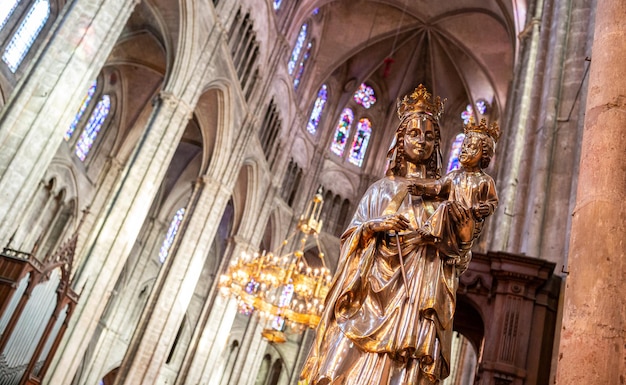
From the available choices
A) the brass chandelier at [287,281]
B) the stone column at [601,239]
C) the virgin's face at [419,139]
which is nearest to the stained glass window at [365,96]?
the brass chandelier at [287,281]

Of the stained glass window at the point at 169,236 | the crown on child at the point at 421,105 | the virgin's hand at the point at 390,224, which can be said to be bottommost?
the virgin's hand at the point at 390,224

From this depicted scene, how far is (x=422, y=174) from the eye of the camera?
4.04 meters

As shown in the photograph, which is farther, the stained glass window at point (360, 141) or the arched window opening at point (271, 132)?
the stained glass window at point (360, 141)

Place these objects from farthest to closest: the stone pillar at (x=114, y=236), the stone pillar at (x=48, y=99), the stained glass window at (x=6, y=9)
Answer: the stained glass window at (x=6, y=9) < the stone pillar at (x=114, y=236) < the stone pillar at (x=48, y=99)

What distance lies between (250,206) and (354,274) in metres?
17.6

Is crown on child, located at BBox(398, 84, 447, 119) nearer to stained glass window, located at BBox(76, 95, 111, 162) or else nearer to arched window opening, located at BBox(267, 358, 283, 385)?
stained glass window, located at BBox(76, 95, 111, 162)

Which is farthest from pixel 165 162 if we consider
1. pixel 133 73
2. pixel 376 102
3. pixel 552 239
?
pixel 376 102

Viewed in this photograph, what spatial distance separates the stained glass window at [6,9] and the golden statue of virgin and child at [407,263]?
13699 millimetres

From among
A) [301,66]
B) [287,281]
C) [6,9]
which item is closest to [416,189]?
[287,281]

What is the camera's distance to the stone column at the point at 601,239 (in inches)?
127

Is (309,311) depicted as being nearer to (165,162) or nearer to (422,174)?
(165,162)

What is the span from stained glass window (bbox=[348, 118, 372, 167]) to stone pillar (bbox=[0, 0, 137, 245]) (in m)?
15.9

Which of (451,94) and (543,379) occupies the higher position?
(451,94)

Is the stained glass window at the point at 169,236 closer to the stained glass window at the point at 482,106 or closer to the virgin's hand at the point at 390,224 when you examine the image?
the stained glass window at the point at 482,106
